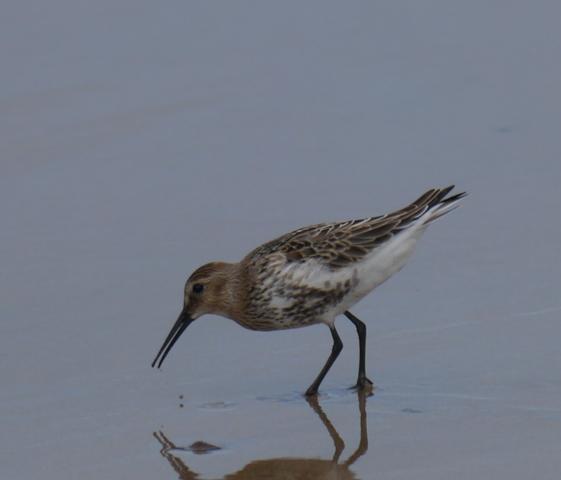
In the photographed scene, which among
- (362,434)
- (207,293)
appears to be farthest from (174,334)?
(362,434)

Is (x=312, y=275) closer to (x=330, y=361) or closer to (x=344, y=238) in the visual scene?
(x=344, y=238)

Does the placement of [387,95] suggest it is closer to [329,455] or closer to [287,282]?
[287,282]

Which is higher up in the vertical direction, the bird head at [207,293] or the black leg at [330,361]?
the bird head at [207,293]

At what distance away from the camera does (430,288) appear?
8.74 m

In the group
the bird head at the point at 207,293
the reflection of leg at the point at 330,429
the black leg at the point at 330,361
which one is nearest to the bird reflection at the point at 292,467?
the reflection of leg at the point at 330,429

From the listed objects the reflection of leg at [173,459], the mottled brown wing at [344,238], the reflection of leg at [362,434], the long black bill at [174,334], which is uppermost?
the mottled brown wing at [344,238]

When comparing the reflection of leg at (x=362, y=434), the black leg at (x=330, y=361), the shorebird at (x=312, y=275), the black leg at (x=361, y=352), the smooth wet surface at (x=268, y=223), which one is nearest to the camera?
the reflection of leg at (x=362, y=434)

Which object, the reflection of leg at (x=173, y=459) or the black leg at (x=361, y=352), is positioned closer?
the reflection of leg at (x=173, y=459)

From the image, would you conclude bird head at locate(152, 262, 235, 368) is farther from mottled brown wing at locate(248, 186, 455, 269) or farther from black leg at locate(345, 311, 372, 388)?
black leg at locate(345, 311, 372, 388)

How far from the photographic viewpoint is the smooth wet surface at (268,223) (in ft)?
22.7

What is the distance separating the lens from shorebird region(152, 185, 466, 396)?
804 centimetres

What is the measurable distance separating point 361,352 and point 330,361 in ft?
0.56

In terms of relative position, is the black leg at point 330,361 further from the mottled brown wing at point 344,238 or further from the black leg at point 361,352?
the mottled brown wing at point 344,238

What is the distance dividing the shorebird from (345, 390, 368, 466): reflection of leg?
18.1 inches
